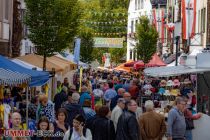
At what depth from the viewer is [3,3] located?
29.7 meters

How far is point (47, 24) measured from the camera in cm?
3031

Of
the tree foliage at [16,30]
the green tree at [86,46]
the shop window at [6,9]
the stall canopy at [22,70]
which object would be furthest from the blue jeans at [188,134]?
the green tree at [86,46]

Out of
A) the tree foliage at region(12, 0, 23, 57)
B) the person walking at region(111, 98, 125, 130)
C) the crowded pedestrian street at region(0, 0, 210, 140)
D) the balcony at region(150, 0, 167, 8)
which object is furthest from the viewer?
the balcony at region(150, 0, 167, 8)

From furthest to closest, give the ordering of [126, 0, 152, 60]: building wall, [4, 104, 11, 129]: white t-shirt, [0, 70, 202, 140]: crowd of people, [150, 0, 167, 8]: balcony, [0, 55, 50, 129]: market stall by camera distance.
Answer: [126, 0, 152, 60]: building wall < [150, 0, 167, 8]: balcony < [4, 104, 11, 129]: white t-shirt < [0, 55, 50, 129]: market stall < [0, 70, 202, 140]: crowd of people

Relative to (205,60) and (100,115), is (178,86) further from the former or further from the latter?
(100,115)

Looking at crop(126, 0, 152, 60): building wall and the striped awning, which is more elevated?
crop(126, 0, 152, 60): building wall

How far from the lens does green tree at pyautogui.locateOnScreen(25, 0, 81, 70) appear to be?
1181 inches

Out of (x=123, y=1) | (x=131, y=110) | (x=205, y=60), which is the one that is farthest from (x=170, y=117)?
(x=123, y=1)

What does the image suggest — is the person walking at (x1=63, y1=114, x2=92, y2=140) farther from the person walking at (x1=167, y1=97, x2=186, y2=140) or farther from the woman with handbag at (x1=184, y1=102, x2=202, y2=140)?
the woman with handbag at (x1=184, y1=102, x2=202, y2=140)

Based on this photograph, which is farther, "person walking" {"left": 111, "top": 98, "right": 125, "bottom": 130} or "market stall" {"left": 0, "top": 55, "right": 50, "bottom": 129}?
"person walking" {"left": 111, "top": 98, "right": 125, "bottom": 130}

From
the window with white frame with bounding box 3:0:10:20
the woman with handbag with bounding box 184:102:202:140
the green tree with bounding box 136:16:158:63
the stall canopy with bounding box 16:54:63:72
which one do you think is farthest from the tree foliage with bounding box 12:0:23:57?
the green tree with bounding box 136:16:158:63

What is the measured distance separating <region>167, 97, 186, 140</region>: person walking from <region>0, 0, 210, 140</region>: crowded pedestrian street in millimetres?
22

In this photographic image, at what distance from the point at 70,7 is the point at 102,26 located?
6259 cm

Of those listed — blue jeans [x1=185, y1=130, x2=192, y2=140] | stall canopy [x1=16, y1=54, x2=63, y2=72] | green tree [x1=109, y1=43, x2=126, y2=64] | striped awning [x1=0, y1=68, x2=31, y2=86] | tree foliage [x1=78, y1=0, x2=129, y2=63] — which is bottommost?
blue jeans [x1=185, y1=130, x2=192, y2=140]
